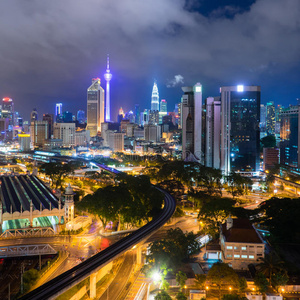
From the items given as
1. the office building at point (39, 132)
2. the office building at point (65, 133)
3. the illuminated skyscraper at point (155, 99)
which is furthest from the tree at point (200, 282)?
the illuminated skyscraper at point (155, 99)

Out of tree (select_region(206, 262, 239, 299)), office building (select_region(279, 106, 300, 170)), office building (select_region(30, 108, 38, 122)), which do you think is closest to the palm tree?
tree (select_region(206, 262, 239, 299))

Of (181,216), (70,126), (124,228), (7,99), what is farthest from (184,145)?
(7,99)

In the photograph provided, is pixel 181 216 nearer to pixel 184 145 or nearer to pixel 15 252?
pixel 15 252

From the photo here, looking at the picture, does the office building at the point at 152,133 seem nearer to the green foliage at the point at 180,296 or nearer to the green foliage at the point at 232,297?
the green foliage at the point at 180,296

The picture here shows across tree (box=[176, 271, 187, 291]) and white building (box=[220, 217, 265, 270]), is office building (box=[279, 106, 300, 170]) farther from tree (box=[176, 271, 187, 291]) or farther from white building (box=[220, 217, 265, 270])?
tree (box=[176, 271, 187, 291])

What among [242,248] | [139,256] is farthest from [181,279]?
[242,248]

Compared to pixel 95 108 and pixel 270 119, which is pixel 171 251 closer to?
pixel 270 119
